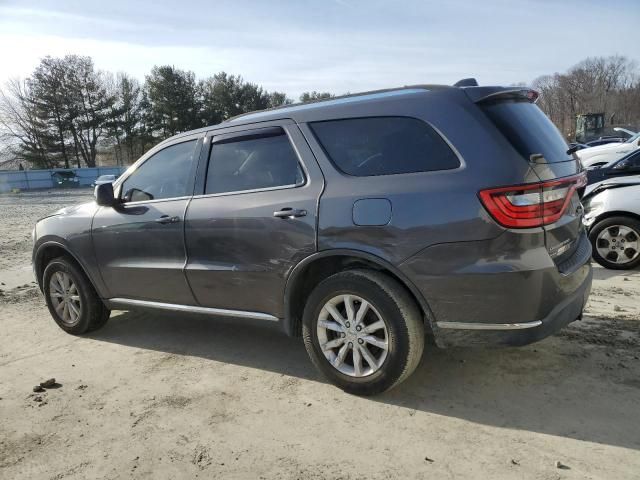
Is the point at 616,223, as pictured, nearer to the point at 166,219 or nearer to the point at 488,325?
the point at 488,325

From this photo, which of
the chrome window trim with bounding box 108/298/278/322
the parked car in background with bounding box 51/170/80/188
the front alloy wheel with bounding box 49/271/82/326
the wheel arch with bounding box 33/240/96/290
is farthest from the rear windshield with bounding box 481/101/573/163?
the parked car in background with bounding box 51/170/80/188

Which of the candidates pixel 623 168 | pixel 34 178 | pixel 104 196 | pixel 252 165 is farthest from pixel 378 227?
pixel 34 178

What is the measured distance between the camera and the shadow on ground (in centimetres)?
300

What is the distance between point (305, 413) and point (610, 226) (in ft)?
16.3

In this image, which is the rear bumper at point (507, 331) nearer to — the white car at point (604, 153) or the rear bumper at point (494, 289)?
the rear bumper at point (494, 289)

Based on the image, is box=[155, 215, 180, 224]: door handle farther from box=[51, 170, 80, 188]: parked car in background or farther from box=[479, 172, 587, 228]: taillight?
box=[51, 170, 80, 188]: parked car in background

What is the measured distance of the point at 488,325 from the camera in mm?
2967

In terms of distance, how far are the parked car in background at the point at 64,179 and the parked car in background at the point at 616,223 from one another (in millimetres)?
40234

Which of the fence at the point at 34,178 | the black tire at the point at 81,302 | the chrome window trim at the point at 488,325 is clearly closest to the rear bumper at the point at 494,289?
the chrome window trim at the point at 488,325

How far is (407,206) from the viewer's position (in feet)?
9.99

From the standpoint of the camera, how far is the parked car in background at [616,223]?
6281 millimetres

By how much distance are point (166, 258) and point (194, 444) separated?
166 centimetres

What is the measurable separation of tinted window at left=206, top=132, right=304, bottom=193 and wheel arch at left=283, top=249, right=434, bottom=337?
0.57 metres

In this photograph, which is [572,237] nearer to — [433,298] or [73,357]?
[433,298]
